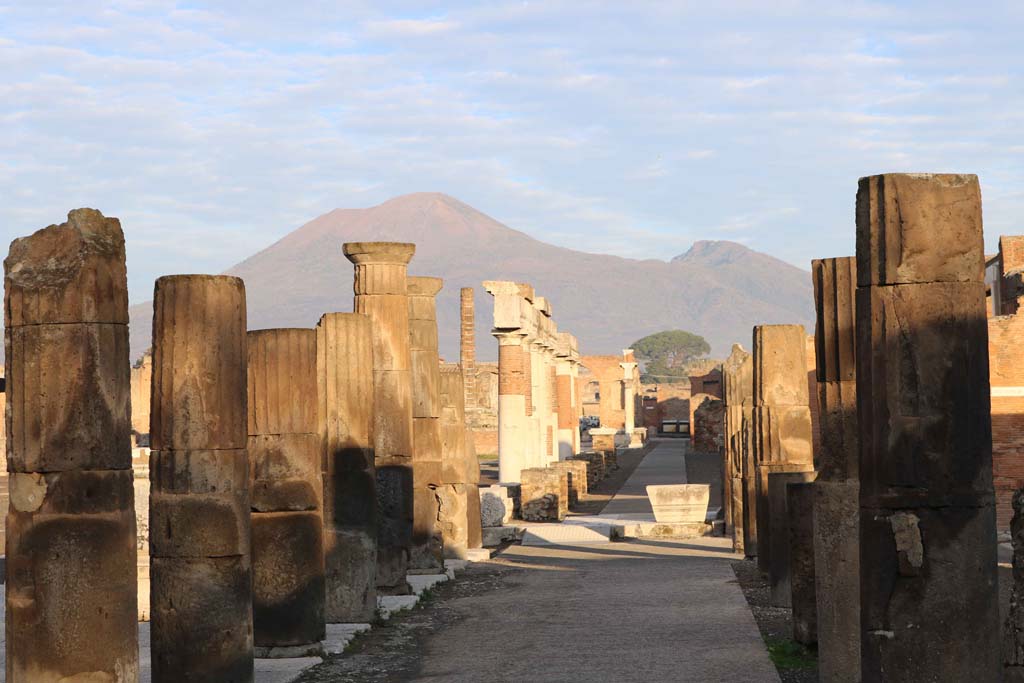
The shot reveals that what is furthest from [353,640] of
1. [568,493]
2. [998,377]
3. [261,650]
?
[568,493]

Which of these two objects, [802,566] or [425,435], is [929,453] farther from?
[425,435]

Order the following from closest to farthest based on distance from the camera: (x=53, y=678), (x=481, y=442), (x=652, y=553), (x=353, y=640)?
(x=53, y=678) → (x=353, y=640) → (x=652, y=553) → (x=481, y=442)

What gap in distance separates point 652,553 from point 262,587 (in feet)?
32.9

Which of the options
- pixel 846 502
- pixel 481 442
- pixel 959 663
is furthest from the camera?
pixel 481 442

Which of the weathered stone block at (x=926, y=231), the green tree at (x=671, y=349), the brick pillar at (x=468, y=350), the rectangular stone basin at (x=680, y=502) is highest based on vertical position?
the green tree at (x=671, y=349)

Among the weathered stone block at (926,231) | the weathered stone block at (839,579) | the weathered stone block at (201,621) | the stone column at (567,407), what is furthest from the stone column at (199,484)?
the stone column at (567,407)

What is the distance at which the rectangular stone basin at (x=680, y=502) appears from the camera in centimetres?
2336

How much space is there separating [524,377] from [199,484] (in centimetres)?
2075

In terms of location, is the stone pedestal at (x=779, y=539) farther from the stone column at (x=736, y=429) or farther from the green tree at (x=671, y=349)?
the green tree at (x=671, y=349)

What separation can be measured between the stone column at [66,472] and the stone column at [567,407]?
1369 inches

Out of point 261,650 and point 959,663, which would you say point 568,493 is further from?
→ point 959,663

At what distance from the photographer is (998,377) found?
2330 centimetres

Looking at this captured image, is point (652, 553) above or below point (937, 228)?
below

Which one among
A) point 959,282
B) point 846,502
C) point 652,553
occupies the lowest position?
point 652,553
